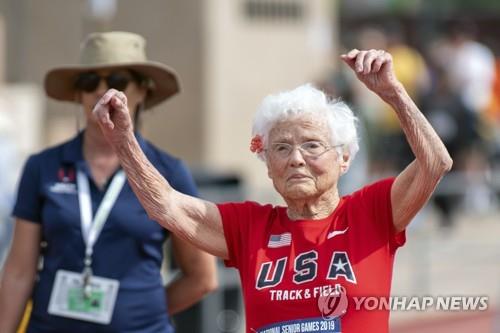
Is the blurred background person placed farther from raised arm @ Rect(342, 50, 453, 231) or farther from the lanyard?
raised arm @ Rect(342, 50, 453, 231)

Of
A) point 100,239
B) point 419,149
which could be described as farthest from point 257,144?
point 100,239

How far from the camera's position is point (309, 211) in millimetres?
4367

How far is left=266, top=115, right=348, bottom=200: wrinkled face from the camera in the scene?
4.28 meters

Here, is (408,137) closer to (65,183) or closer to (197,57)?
(65,183)

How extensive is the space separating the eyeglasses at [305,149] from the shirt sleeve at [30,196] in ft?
4.11

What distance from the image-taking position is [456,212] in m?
14.0

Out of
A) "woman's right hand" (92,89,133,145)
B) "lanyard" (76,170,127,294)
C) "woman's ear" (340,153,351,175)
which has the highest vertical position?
"woman's right hand" (92,89,133,145)

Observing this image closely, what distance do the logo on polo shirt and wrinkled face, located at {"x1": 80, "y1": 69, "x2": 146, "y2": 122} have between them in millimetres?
233

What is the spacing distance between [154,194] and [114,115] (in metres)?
0.30

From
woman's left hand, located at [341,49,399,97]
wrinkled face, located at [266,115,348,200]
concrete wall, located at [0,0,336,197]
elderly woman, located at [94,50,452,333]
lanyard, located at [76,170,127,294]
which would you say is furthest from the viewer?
concrete wall, located at [0,0,336,197]

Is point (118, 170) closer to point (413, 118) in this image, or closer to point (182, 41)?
point (413, 118)

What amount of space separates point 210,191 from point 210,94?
16.5ft

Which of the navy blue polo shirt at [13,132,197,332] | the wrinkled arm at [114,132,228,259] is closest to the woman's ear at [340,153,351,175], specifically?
the wrinkled arm at [114,132,228,259]

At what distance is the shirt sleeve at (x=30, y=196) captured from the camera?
515 centimetres
